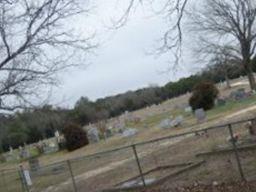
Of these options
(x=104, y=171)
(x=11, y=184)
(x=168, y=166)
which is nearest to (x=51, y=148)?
(x=11, y=184)

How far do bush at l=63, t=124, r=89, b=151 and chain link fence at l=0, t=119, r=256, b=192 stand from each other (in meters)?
18.9

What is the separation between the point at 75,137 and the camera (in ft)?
138

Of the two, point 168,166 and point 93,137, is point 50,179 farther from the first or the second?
point 93,137

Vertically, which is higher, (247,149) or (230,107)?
(230,107)

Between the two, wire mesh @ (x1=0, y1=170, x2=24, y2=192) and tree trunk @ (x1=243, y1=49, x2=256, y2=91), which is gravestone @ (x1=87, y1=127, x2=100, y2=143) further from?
tree trunk @ (x1=243, y1=49, x2=256, y2=91)

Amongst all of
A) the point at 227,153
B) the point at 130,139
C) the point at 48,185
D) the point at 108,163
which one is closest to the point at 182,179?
the point at 227,153

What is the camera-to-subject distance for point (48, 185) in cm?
2019

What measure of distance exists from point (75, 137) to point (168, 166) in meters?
26.4

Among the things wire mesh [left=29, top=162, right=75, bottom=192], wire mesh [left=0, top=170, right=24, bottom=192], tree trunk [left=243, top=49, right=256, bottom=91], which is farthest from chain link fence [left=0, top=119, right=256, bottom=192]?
tree trunk [left=243, top=49, right=256, bottom=91]

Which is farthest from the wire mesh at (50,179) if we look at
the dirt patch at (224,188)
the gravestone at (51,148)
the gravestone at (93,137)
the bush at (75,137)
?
the gravestone at (51,148)

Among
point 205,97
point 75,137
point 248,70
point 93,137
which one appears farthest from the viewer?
point 248,70

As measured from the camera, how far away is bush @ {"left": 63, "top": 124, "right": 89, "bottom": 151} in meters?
41.9

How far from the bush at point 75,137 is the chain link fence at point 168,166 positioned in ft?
62.1

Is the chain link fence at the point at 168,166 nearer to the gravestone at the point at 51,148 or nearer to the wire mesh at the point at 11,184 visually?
the wire mesh at the point at 11,184
